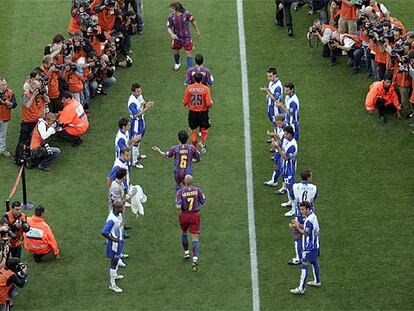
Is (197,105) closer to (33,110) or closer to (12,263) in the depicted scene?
(33,110)

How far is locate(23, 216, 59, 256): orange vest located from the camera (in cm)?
2431

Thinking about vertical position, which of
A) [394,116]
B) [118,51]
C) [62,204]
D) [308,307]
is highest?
[118,51]

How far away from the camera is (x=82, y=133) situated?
2814cm

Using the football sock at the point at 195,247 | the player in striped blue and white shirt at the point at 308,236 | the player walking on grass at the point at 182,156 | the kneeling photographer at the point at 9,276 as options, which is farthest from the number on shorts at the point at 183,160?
the kneeling photographer at the point at 9,276

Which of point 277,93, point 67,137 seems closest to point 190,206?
point 277,93

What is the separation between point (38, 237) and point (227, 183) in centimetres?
434

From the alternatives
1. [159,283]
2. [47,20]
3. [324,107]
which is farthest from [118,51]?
[159,283]

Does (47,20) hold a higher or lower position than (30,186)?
higher

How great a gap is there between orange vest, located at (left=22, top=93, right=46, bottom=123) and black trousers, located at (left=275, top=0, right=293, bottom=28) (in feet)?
23.1

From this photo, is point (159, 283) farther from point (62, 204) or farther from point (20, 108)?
point (20, 108)

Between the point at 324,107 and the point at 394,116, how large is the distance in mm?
1466

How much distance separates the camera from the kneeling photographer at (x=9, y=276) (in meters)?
22.6

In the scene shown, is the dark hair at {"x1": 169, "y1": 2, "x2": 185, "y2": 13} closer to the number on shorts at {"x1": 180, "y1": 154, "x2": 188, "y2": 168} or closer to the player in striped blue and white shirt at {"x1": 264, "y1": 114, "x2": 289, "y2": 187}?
the player in striped blue and white shirt at {"x1": 264, "y1": 114, "x2": 289, "y2": 187}

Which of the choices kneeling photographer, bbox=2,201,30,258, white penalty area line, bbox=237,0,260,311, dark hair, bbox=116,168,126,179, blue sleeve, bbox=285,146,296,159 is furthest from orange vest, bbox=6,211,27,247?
blue sleeve, bbox=285,146,296,159
